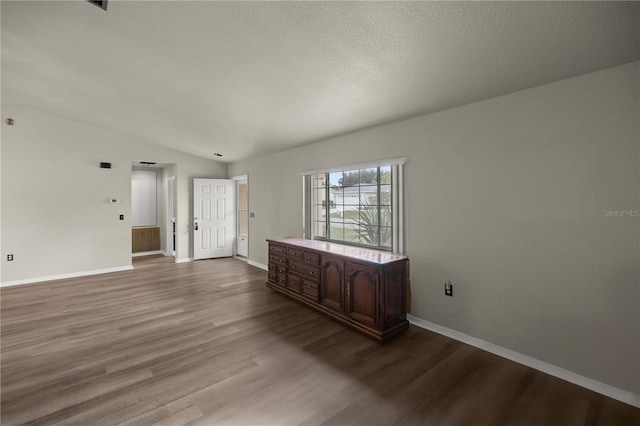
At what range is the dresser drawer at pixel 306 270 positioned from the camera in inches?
145

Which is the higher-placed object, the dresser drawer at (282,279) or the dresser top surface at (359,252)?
the dresser top surface at (359,252)

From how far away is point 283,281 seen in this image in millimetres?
4309

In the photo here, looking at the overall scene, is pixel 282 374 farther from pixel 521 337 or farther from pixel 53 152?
pixel 53 152

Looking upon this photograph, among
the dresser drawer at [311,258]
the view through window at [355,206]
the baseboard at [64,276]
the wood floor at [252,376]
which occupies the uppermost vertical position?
the view through window at [355,206]

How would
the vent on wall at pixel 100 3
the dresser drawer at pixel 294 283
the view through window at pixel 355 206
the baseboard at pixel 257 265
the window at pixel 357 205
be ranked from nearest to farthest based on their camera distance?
the vent on wall at pixel 100 3 → the window at pixel 357 205 → the view through window at pixel 355 206 → the dresser drawer at pixel 294 283 → the baseboard at pixel 257 265

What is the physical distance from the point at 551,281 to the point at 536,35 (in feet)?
6.01

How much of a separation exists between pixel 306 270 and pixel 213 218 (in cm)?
393

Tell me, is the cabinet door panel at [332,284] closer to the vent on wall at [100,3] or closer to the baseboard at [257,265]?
the baseboard at [257,265]

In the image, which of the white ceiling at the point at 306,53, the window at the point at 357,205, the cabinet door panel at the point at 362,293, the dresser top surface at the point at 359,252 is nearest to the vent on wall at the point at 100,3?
the white ceiling at the point at 306,53

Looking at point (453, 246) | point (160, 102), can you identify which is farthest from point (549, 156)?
Result: point (160, 102)

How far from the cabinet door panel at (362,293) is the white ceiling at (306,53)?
1.77 m

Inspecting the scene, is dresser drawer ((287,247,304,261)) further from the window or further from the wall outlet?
the wall outlet

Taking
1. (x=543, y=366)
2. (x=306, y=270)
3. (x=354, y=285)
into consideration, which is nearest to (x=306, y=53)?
(x=354, y=285)

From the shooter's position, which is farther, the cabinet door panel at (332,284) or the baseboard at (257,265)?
the baseboard at (257,265)
